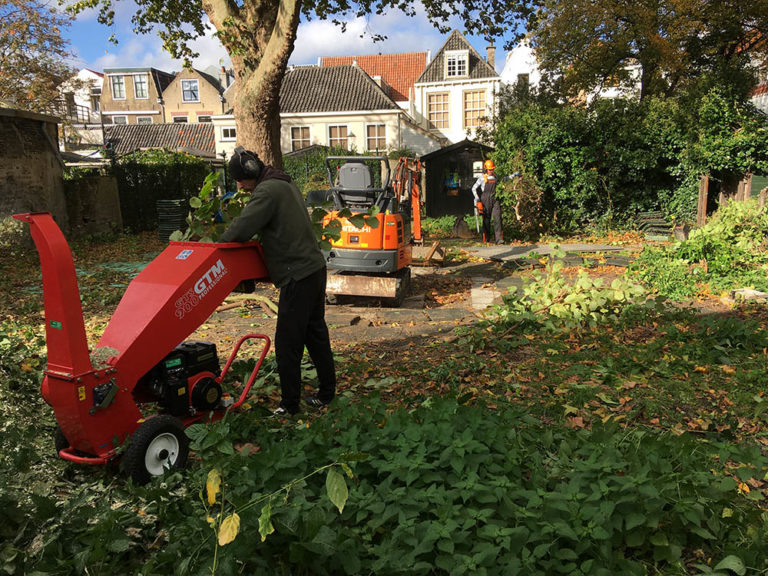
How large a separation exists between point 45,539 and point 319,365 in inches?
90.4

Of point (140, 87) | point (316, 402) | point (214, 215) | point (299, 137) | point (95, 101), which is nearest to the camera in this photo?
point (316, 402)

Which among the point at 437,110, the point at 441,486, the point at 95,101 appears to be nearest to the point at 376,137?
the point at 437,110

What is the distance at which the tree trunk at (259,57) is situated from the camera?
988 cm

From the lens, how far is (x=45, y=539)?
230 cm

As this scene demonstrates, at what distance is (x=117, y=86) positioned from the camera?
54.2m

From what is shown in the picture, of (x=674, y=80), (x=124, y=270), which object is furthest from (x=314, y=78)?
(x=124, y=270)

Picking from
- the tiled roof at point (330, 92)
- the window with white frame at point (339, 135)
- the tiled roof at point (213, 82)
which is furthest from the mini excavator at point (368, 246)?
the tiled roof at point (213, 82)

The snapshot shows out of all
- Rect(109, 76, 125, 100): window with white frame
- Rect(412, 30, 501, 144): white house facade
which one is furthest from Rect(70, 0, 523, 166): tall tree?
Rect(109, 76, 125, 100): window with white frame

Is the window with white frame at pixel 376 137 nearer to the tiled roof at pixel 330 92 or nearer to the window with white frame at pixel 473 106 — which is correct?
the tiled roof at pixel 330 92

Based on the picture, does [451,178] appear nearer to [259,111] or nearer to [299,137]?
[259,111]

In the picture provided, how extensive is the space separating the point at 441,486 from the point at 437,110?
40.7 metres

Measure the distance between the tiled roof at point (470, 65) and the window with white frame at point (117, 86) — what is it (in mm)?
30802

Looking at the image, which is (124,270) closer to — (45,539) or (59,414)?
(59,414)

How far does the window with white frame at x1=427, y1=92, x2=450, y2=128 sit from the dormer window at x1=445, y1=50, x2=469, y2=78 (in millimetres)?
1627
